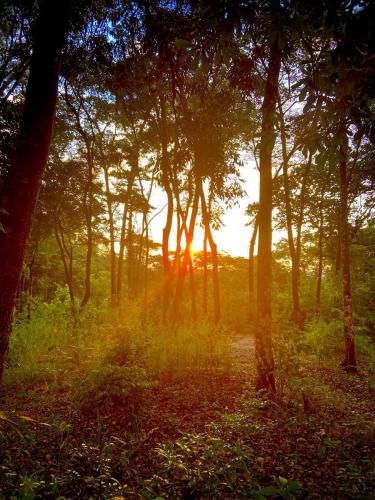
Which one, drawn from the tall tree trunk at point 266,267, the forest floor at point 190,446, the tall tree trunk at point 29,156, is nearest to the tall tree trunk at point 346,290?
the forest floor at point 190,446

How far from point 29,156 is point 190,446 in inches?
151

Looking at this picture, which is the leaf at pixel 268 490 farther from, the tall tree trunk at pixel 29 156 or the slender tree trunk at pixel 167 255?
the slender tree trunk at pixel 167 255

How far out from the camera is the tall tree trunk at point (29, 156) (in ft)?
10.1

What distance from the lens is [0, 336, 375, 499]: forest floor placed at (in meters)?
2.91

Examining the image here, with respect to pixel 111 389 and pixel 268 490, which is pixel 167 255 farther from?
pixel 268 490

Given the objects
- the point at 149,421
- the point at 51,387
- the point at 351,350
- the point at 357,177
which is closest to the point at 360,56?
the point at 149,421

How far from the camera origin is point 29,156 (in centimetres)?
320

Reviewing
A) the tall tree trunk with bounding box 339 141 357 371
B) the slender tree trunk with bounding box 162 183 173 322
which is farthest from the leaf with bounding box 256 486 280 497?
the slender tree trunk with bounding box 162 183 173 322

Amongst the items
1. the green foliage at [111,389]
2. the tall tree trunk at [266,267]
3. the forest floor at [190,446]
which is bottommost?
the forest floor at [190,446]

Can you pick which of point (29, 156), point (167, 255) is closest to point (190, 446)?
point (29, 156)

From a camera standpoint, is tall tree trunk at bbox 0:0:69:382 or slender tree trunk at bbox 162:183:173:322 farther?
slender tree trunk at bbox 162:183:173:322

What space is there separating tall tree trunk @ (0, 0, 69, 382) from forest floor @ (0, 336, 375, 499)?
1.26m

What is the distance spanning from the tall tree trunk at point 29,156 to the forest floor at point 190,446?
126 cm

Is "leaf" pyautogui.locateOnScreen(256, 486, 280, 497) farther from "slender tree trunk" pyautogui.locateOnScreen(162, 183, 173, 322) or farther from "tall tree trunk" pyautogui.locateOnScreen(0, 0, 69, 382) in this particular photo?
"slender tree trunk" pyautogui.locateOnScreen(162, 183, 173, 322)
